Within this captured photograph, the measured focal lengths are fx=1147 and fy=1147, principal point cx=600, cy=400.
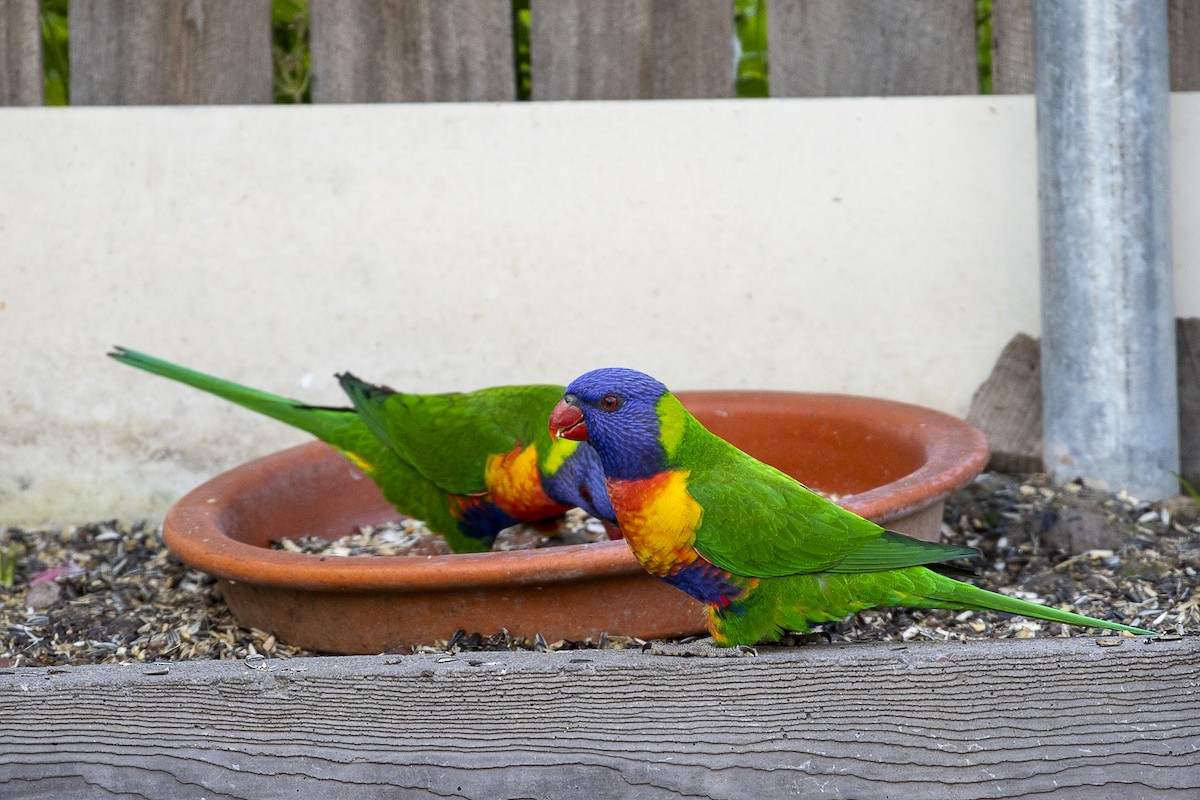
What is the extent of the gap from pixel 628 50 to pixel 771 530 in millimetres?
1883

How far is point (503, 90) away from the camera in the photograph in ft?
10.6

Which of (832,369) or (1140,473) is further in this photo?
(832,369)

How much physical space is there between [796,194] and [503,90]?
2.86 ft

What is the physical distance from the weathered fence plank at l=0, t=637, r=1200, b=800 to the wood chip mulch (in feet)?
2.01

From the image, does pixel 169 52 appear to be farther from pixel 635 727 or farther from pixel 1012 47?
pixel 635 727

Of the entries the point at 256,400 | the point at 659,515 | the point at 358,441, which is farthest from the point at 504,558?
the point at 256,400

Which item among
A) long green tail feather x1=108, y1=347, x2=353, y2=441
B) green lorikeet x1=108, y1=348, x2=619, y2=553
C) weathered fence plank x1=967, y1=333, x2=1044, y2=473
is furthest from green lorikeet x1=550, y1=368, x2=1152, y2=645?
weathered fence plank x1=967, y1=333, x2=1044, y2=473

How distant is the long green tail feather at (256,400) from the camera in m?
2.71

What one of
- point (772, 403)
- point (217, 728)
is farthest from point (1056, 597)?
point (217, 728)

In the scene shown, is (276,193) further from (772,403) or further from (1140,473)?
(1140,473)

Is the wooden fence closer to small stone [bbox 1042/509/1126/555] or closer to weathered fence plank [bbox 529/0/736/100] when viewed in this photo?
weathered fence plank [bbox 529/0/736/100]

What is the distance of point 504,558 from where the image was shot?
2.02m

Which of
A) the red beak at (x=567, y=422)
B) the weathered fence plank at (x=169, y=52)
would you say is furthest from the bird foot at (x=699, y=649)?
the weathered fence plank at (x=169, y=52)

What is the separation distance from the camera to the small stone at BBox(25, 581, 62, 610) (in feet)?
8.95
